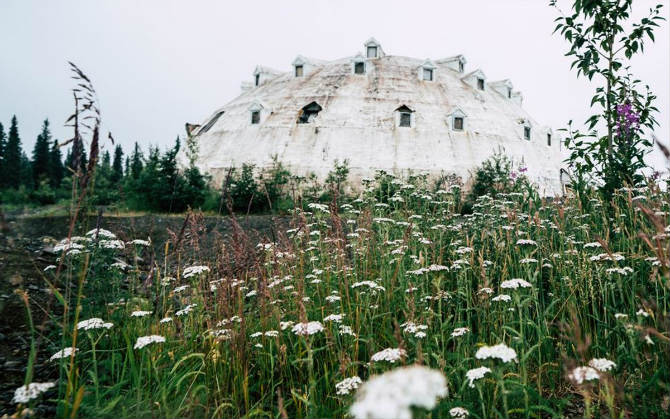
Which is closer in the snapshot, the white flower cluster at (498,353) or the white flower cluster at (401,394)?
the white flower cluster at (401,394)

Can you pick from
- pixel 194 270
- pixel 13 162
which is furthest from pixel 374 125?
pixel 13 162

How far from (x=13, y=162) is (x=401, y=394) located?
78.3 meters

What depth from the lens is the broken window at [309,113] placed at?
24625mm

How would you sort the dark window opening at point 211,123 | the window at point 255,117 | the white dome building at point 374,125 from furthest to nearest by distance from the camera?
the dark window opening at point 211,123
the window at point 255,117
the white dome building at point 374,125

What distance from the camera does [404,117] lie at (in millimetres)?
24344

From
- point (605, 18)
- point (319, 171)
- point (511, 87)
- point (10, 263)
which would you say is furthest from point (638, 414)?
point (511, 87)

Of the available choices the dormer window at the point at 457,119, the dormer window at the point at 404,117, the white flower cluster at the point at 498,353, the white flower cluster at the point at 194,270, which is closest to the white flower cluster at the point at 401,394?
the white flower cluster at the point at 498,353

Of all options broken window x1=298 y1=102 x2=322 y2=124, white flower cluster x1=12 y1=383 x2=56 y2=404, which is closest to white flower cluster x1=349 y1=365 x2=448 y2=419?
white flower cluster x1=12 y1=383 x2=56 y2=404

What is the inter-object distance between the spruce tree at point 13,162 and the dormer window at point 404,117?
57985 mm

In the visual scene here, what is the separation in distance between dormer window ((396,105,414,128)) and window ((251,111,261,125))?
29.9 feet

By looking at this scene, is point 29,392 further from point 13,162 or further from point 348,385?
point 13,162

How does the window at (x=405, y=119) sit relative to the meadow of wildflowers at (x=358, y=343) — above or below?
above

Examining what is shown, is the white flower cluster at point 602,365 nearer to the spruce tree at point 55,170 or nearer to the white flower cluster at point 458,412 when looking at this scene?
the white flower cluster at point 458,412

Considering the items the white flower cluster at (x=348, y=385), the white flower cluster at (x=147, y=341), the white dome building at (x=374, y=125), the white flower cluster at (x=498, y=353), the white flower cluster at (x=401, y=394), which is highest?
the white dome building at (x=374, y=125)
